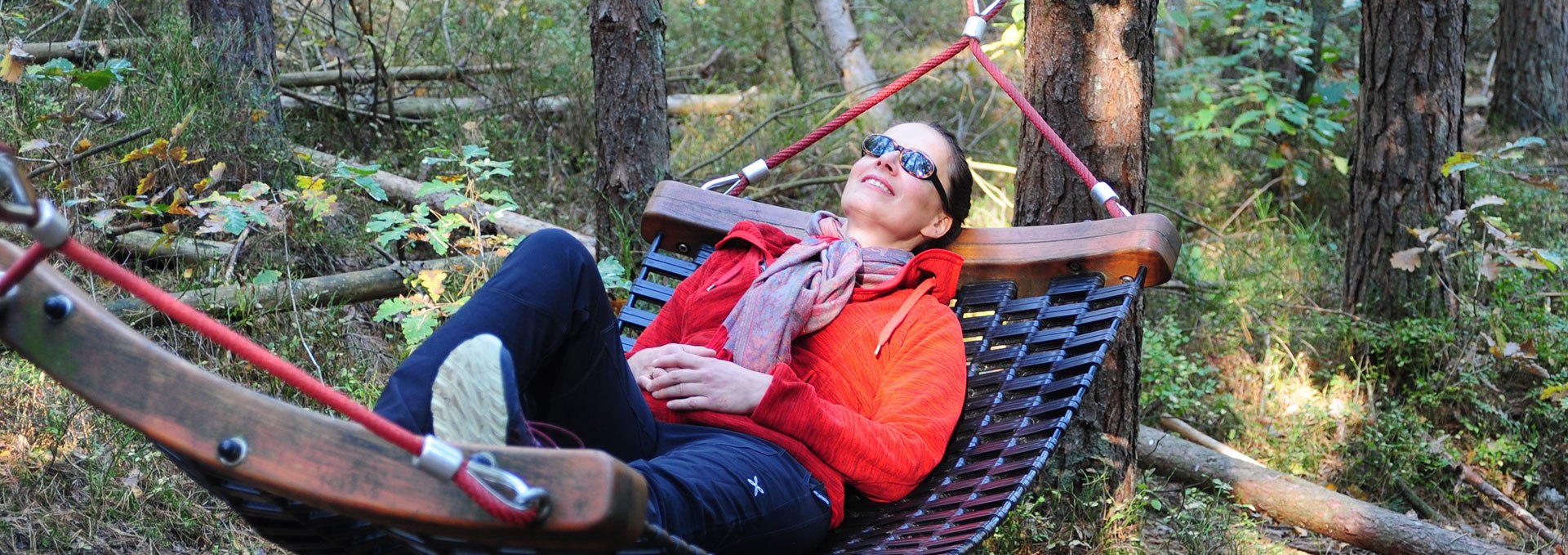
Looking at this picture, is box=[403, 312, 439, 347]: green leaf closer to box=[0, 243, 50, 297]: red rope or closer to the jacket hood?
the jacket hood

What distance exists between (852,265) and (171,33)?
9.14 ft

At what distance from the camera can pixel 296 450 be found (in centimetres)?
121

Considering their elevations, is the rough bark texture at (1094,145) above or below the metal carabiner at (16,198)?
below

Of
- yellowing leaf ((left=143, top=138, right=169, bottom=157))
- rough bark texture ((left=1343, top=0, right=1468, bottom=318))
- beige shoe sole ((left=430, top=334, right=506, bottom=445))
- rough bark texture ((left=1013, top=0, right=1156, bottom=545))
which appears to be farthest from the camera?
rough bark texture ((left=1343, top=0, right=1468, bottom=318))

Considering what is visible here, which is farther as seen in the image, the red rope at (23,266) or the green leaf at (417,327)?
the green leaf at (417,327)

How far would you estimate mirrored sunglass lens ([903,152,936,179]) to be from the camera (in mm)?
2592

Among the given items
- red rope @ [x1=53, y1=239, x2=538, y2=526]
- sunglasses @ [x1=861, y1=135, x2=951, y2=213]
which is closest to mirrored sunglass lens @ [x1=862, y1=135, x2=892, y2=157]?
sunglasses @ [x1=861, y1=135, x2=951, y2=213]

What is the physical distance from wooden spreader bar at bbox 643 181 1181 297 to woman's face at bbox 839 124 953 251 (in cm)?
17

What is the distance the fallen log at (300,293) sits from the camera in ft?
10.3

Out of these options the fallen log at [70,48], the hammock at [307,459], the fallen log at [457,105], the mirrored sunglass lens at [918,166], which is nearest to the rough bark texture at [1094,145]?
the mirrored sunglass lens at [918,166]

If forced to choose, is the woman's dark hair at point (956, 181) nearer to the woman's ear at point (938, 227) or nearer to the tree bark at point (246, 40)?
the woman's ear at point (938, 227)

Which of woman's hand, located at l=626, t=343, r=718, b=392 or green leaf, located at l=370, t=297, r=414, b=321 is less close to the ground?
woman's hand, located at l=626, t=343, r=718, b=392

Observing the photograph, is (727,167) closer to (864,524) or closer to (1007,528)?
(1007,528)

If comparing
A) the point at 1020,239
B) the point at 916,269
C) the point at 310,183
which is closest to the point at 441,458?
the point at 916,269
